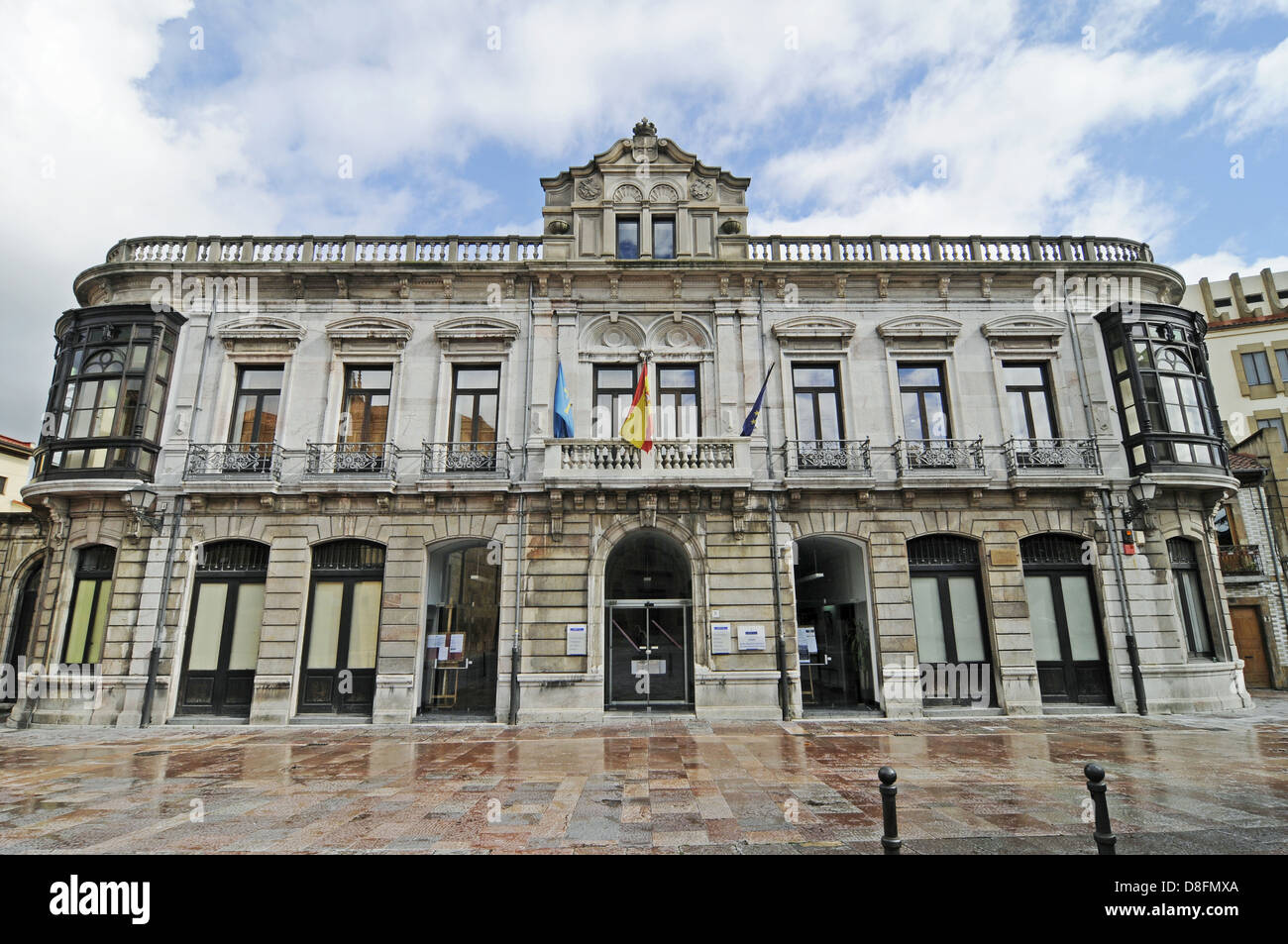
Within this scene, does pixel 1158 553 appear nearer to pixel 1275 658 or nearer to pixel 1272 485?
pixel 1275 658

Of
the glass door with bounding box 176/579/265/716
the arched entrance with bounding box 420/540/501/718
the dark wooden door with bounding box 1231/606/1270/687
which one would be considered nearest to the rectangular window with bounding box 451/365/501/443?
the arched entrance with bounding box 420/540/501/718

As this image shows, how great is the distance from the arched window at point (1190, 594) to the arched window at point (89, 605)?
88.8 ft

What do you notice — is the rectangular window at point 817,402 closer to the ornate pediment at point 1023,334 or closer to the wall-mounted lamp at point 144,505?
the ornate pediment at point 1023,334

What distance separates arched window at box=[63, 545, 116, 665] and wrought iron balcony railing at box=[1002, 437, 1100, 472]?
76.4ft

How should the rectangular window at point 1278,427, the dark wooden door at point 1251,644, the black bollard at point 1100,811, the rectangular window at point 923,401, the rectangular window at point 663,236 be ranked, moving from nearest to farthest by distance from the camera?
1. the black bollard at point 1100,811
2. the rectangular window at point 923,401
3. the rectangular window at point 663,236
4. the dark wooden door at point 1251,644
5. the rectangular window at point 1278,427

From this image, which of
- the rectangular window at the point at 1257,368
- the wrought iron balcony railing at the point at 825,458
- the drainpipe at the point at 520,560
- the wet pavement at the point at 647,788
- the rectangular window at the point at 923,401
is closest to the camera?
the wet pavement at the point at 647,788

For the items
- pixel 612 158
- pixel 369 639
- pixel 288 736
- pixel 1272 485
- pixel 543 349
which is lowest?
pixel 288 736

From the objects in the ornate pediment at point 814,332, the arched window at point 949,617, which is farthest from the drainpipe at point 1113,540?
the ornate pediment at point 814,332

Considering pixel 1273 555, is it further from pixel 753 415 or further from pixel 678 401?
A: pixel 678 401

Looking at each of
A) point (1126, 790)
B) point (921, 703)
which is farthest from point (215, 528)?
point (1126, 790)

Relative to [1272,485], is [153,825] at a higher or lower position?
lower

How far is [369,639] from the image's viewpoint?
51.7 ft

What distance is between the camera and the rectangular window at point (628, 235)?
718 inches
